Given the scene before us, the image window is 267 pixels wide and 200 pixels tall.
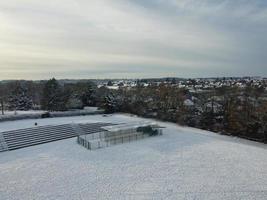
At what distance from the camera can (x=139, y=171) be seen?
15133 mm

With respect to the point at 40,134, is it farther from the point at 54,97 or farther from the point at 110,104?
the point at 54,97

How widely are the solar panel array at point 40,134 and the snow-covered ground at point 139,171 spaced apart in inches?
46.3

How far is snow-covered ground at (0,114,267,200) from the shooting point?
41.1 ft

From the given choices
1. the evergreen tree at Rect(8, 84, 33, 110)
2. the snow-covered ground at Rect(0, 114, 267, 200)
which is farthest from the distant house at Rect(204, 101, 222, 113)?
the evergreen tree at Rect(8, 84, 33, 110)

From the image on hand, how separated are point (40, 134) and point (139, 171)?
11.1 m

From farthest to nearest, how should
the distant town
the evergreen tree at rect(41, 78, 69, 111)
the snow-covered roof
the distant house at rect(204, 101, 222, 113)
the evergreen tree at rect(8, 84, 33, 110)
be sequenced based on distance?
the evergreen tree at rect(8, 84, 33, 110), the evergreen tree at rect(41, 78, 69, 111), the snow-covered roof, the distant house at rect(204, 101, 222, 113), the distant town

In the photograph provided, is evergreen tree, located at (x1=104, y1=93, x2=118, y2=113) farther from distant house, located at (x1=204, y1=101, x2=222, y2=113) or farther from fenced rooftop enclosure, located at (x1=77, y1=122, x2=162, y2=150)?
fenced rooftop enclosure, located at (x1=77, y1=122, x2=162, y2=150)

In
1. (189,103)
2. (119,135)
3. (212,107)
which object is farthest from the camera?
(189,103)

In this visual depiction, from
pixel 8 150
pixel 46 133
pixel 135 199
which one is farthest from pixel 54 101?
pixel 135 199

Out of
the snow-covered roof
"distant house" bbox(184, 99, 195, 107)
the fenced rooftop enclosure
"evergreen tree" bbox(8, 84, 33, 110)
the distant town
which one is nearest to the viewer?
the fenced rooftop enclosure

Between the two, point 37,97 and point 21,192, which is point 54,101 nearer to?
point 37,97

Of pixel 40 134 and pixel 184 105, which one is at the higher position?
pixel 184 105

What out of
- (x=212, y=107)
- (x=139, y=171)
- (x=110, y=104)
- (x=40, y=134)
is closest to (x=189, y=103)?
(x=212, y=107)

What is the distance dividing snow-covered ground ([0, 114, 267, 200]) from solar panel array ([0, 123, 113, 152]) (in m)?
1.18
